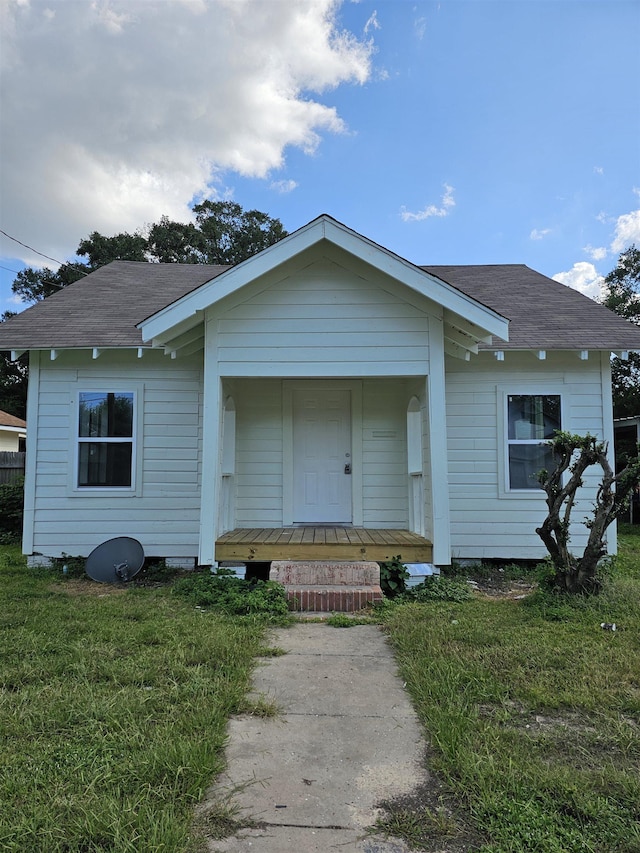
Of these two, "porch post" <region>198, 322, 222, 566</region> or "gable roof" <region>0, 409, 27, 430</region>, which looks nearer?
"porch post" <region>198, 322, 222, 566</region>

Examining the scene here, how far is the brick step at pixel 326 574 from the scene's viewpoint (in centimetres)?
543

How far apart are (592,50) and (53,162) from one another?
13.0 metres

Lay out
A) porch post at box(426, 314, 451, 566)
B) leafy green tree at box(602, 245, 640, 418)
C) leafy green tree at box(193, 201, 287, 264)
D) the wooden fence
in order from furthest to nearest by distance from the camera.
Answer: leafy green tree at box(193, 201, 287, 264), leafy green tree at box(602, 245, 640, 418), the wooden fence, porch post at box(426, 314, 451, 566)

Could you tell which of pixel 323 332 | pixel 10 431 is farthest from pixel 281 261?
pixel 10 431

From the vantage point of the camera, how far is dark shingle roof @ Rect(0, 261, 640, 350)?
6.70 metres

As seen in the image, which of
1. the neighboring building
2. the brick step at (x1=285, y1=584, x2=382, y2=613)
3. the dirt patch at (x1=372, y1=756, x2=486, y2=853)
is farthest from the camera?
the neighboring building

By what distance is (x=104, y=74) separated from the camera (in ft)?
38.0

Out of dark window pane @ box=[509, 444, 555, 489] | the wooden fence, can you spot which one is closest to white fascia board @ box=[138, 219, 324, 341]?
dark window pane @ box=[509, 444, 555, 489]

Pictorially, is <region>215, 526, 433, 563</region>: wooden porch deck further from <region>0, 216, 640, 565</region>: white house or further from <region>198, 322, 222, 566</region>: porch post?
<region>0, 216, 640, 565</region>: white house

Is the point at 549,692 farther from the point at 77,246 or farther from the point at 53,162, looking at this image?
the point at 77,246

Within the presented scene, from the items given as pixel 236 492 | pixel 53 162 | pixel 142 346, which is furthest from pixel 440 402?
pixel 53 162

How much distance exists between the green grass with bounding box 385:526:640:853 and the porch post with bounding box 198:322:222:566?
2.24m

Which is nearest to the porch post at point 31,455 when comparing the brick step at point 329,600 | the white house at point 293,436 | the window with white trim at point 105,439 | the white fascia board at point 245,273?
the white house at point 293,436

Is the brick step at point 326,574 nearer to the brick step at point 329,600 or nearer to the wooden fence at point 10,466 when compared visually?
the brick step at point 329,600
